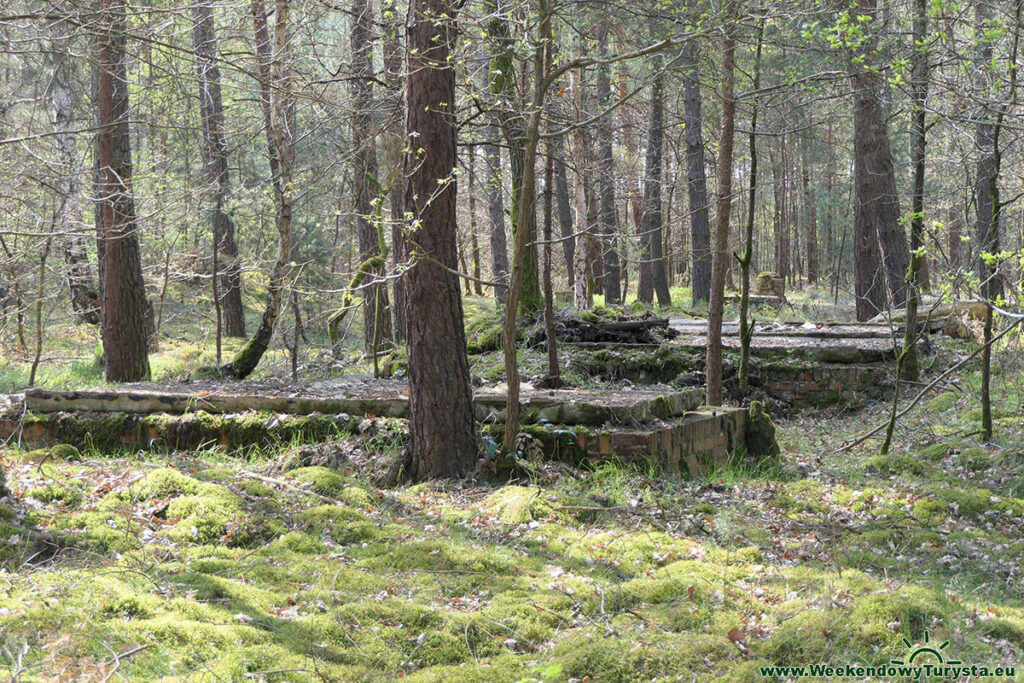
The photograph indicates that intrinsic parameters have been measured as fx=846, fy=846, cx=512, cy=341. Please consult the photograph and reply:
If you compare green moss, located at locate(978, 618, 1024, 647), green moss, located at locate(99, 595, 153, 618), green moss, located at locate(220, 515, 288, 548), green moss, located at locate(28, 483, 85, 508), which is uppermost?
green moss, located at locate(28, 483, 85, 508)

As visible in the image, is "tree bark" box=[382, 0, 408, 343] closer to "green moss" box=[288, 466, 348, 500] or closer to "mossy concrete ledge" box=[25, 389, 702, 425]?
"mossy concrete ledge" box=[25, 389, 702, 425]

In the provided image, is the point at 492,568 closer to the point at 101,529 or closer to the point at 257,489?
the point at 257,489

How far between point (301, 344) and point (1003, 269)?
15.6m

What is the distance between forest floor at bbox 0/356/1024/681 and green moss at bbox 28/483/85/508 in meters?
0.01

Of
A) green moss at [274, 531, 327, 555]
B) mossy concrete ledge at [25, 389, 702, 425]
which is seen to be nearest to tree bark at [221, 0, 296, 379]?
mossy concrete ledge at [25, 389, 702, 425]

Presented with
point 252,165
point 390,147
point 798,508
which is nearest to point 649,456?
point 798,508

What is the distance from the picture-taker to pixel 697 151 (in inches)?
743

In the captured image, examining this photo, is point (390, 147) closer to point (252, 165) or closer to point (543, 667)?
point (543, 667)

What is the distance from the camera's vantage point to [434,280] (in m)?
6.30

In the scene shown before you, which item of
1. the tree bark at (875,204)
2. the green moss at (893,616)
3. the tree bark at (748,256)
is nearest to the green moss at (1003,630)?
the green moss at (893,616)

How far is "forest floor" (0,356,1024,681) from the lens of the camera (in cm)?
343

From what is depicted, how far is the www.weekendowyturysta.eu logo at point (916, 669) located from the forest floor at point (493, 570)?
6 centimetres

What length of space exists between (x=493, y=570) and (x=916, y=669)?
7.22 feet

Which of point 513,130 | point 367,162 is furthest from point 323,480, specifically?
point 367,162
